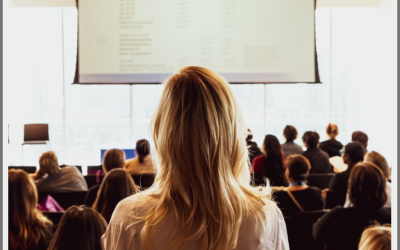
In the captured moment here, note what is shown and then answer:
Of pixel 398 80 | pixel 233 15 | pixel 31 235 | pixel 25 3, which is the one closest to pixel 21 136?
pixel 25 3

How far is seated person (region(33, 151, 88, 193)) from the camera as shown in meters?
5.31

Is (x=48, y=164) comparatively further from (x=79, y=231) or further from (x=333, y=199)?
(x=79, y=231)

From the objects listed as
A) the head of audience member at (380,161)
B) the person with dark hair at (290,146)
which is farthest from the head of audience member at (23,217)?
the person with dark hair at (290,146)

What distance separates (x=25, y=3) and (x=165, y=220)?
933cm

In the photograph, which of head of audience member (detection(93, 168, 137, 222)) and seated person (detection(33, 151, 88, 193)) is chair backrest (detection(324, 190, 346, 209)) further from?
seated person (detection(33, 151, 88, 193))

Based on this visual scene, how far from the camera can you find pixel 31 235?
3127 millimetres

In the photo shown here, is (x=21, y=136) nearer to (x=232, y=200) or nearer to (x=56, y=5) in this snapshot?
(x=56, y=5)

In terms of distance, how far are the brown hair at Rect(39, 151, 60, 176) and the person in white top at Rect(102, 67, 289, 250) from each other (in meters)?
4.08

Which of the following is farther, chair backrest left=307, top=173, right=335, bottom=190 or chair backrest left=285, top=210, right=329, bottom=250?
chair backrest left=307, top=173, right=335, bottom=190

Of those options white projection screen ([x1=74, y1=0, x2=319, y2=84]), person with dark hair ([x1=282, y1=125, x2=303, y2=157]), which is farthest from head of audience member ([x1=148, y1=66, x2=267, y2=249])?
person with dark hair ([x1=282, y1=125, x2=303, y2=157])

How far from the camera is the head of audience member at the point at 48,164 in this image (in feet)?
17.4

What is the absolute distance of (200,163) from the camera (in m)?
1.37

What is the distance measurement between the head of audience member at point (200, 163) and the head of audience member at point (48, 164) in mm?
4124

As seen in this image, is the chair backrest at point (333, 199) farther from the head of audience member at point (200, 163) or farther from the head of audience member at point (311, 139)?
the head of audience member at point (200, 163)
